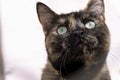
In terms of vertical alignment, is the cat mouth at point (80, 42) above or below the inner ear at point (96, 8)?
below

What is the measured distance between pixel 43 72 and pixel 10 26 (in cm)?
10

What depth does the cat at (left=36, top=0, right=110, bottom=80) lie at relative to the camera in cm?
66

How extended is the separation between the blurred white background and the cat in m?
0.01

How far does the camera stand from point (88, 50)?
67cm

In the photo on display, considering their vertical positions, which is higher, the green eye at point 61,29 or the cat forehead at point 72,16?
the cat forehead at point 72,16

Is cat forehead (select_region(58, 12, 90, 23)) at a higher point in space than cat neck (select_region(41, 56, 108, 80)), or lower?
higher

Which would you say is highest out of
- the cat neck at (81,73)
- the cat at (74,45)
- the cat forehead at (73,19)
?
the cat forehead at (73,19)

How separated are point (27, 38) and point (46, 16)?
0.17 ft

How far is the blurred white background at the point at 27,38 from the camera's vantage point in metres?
0.67

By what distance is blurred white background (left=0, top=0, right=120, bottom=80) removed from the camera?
0.67 metres

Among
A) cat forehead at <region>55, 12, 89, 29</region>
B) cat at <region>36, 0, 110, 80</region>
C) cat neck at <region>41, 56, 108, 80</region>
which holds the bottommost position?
cat neck at <region>41, 56, 108, 80</region>

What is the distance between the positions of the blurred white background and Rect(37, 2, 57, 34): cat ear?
0.01m

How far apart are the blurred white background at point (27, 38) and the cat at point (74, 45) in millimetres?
13

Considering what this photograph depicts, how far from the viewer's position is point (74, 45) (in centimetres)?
66
